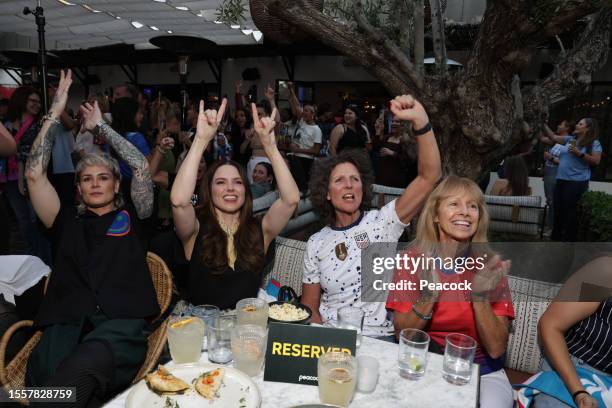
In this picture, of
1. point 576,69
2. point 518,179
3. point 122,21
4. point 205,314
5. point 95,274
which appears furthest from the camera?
point 122,21

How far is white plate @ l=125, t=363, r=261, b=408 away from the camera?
1187 mm

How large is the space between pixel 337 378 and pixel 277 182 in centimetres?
123

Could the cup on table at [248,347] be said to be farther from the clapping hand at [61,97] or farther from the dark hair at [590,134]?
the dark hair at [590,134]

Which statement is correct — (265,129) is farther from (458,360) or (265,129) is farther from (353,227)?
(458,360)

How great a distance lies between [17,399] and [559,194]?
6321 mm

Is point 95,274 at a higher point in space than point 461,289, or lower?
lower

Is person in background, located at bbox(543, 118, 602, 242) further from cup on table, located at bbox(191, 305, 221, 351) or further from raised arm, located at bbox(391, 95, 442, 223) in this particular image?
cup on table, located at bbox(191, 305, 221, 351)

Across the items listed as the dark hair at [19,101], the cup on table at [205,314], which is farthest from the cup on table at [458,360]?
the dark hair at [19,101]

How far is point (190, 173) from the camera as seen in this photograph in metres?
2.06

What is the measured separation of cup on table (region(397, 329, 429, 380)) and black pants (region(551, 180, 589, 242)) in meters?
5.18

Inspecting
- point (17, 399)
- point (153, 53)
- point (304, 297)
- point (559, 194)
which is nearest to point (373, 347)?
point (304, 297)

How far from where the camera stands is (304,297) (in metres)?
2.30

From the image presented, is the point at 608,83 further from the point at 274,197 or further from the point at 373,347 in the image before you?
the point at 373,347

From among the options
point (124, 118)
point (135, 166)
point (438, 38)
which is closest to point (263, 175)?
point (124, 118)
